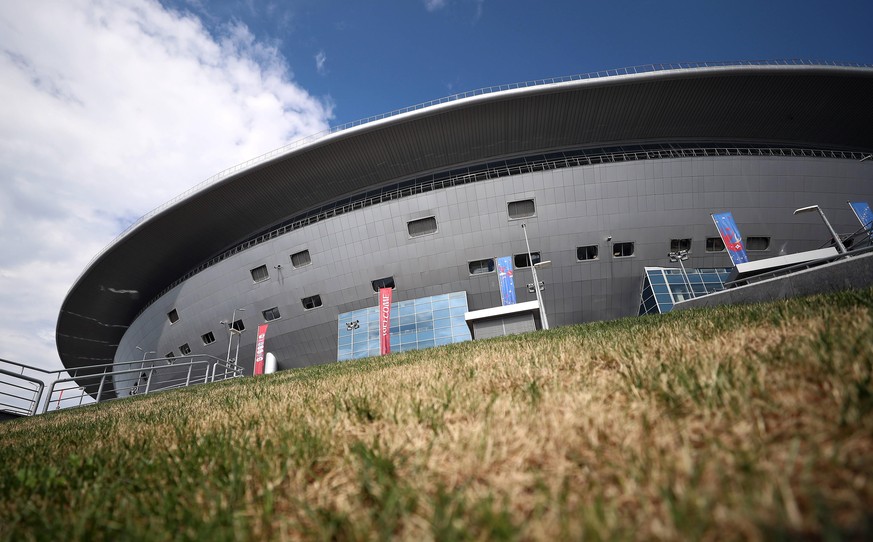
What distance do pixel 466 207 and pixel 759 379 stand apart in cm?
3230

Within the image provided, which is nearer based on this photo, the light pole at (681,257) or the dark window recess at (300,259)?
the light pole at (681,257)

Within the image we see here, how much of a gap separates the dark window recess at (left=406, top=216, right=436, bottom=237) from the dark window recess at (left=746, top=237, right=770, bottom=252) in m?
27.9

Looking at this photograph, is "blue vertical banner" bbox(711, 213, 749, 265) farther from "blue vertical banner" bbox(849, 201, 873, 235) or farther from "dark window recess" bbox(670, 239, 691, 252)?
"blue vertical banner" bbox(849, 201, 873, 235)

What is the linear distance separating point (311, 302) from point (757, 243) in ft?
136

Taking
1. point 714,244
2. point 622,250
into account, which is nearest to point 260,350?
point 622,250

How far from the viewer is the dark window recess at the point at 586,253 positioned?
108ft

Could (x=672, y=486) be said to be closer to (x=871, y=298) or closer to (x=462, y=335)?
(x=871, y=298)

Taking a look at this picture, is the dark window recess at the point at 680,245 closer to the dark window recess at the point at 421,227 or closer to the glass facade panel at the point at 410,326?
the glass facade panel at the point at 410,326

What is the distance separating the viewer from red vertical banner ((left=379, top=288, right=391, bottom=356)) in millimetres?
31062

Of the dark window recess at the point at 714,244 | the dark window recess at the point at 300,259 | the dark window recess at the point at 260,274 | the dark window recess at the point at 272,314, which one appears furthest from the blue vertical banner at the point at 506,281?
the dark window recess at the point at 260,274

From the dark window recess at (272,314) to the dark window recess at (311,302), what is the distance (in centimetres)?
307

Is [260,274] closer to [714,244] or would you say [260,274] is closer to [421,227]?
[421,227]

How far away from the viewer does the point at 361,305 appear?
1407 inches

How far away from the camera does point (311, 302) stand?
36875mm
